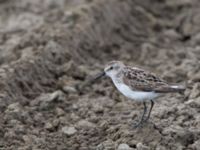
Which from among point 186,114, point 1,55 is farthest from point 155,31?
point 186,114

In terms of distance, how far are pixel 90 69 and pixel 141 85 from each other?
3.38 m

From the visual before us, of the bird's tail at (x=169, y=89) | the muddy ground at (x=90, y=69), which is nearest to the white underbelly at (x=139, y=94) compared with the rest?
the bird's tail at (x=169, y=89)

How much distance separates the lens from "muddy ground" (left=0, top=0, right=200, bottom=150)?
32.2 feet

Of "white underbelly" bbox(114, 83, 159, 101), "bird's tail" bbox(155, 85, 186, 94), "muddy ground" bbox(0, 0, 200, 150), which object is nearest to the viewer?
"bird's tail" bbox(155, 85, 186, 94)

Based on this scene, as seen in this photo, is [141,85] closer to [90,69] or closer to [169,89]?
[169,89]

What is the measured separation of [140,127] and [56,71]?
3.22 meters

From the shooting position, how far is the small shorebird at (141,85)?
31.4ft

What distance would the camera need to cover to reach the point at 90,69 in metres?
13.0

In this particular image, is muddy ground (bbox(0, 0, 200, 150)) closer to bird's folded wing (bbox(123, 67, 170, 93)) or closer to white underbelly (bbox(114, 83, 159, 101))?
white underbelly (bbox(114, 83, 159, 101))

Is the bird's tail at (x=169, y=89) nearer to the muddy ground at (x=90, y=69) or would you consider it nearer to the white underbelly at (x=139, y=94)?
the white underbelly at (x=139, y=94)

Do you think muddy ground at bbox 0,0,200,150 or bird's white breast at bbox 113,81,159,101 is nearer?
bird's white breast at bbox 113,81,159,101

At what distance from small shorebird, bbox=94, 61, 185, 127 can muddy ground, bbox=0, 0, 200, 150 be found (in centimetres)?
50

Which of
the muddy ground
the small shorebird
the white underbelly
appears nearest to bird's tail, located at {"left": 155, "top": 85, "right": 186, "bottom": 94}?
the small shorebird

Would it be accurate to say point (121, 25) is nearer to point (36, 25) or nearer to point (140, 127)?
point (36, 25)
